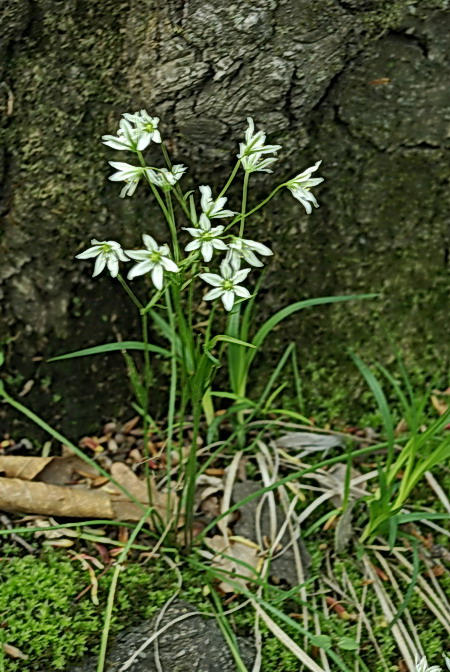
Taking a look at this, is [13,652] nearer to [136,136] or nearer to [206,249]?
[206,249]

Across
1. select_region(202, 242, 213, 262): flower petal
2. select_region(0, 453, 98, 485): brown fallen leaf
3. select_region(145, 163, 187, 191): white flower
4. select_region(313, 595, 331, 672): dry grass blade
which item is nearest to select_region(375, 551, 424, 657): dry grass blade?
select_region(313, 595, 331, 672): dry grass blade

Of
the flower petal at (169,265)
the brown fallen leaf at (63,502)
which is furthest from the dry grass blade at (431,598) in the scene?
the flower petal at (169,265)

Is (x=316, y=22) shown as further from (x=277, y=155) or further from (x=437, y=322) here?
(x=437, y=322)

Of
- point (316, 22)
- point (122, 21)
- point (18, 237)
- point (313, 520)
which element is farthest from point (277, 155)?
point (313, 520)

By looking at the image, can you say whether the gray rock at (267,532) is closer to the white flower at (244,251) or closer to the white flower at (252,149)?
the white flower at (244,251)

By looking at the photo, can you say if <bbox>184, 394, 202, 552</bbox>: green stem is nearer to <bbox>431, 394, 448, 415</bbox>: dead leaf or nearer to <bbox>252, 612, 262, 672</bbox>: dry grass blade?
<bbox>252, 612, 262, 672</bbox>: dry grass blade

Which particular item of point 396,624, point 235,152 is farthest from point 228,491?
point 235,152
